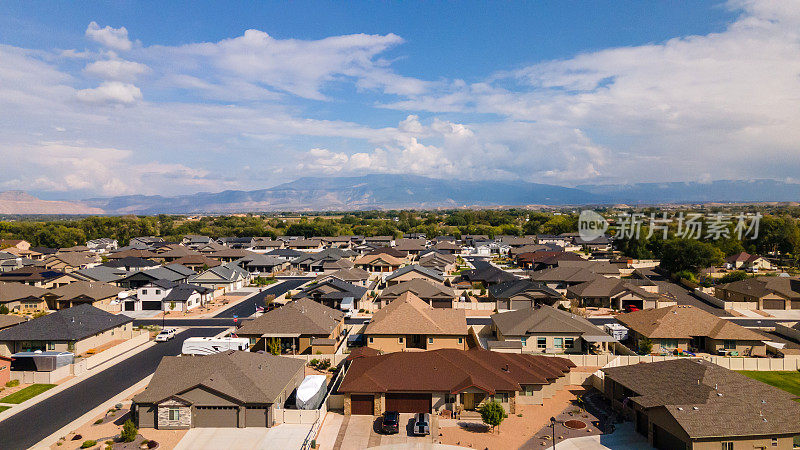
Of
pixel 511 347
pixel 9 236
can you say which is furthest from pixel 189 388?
pixel 9 236

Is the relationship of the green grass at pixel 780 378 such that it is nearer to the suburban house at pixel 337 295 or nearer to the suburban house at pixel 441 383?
the suburban house at pixel 441 383

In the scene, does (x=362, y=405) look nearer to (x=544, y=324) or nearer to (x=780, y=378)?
(x=544, y=324)

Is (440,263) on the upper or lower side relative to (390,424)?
upper

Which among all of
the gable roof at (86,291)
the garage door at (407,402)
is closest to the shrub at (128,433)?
the garage door at (407,402)

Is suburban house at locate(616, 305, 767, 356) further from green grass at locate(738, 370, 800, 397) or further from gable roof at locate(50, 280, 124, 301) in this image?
gable roof at locate(50, 280, 124, 301)

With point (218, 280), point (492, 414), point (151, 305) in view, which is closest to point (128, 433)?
point (492, 414)

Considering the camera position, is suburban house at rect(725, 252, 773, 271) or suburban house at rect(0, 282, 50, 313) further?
suburban house at rect(725, 252, 773, 271)

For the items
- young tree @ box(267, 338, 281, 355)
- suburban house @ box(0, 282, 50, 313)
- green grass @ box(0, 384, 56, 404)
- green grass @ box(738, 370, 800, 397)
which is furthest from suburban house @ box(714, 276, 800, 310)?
suburban house @ box(0, 282, 50, 313)
